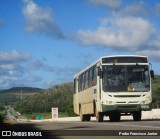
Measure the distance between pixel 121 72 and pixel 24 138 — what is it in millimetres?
14226

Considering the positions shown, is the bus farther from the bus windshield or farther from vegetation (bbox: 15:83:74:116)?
vegetation (bbox: 15:83:74:116)

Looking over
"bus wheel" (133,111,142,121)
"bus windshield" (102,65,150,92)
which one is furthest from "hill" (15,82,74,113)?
"bus windshield" (102,65,150,92)

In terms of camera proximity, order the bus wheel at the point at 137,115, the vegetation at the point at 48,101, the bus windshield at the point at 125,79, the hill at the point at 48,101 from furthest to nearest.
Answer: the hill at the point at 48,101
the vegetation at the point at 48,101
the bus wheel at the point at 137,115
the bus windshield at the point at 125,79

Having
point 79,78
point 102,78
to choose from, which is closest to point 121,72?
point 102,78

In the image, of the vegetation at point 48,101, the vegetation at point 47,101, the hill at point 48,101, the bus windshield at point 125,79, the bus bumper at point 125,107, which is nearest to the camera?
the bus windshield at point 125,79

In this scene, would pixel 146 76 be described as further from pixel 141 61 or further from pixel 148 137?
pixel 148 137

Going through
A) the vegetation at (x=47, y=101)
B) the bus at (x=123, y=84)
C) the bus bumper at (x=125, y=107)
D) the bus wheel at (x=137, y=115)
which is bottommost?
the bus wheel at (x=137, y=115)

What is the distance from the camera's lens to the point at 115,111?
2748 cm

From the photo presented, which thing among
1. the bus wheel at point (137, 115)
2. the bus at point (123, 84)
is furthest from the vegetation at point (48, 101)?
the bus at point (123, 84)

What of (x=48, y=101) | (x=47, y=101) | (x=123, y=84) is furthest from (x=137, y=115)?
(x=48, y=101)

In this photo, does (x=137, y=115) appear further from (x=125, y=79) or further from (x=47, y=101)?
(x=47, y=101)

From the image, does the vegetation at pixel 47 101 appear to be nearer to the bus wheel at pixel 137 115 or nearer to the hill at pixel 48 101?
the hill at pixel 48 101

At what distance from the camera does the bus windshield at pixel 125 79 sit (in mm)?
26625

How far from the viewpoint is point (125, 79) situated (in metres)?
26.6
